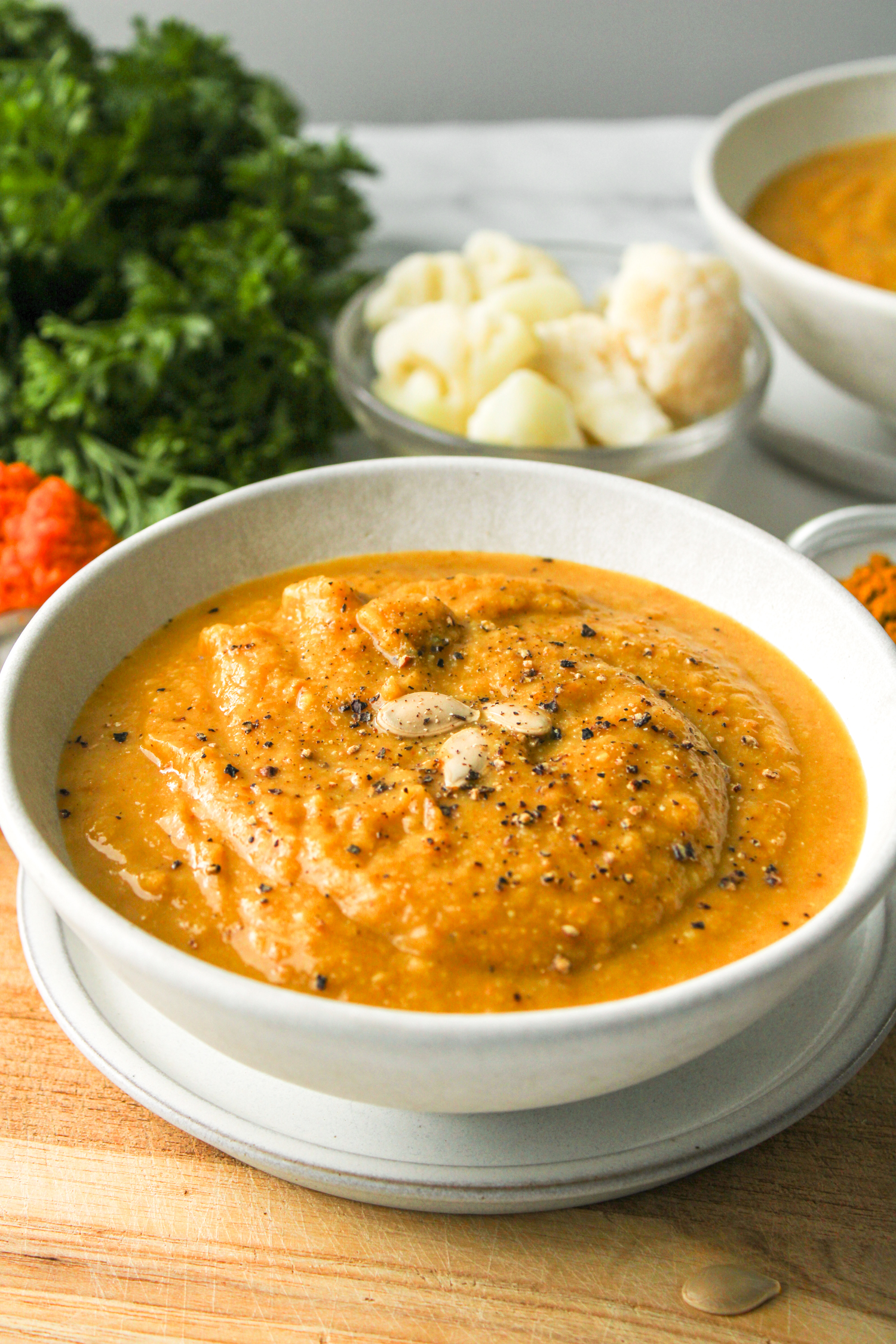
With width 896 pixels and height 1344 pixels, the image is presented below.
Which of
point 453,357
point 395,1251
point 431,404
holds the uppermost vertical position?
point 453,357

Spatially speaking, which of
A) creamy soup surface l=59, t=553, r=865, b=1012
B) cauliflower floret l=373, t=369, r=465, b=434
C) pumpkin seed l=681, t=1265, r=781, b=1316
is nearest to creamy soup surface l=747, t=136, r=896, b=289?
cauliflower floret l=373, t=369, r=465, b=434

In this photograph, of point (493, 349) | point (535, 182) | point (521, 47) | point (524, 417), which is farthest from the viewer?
point (521, 47)

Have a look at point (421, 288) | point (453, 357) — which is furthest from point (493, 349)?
point (421, 288)

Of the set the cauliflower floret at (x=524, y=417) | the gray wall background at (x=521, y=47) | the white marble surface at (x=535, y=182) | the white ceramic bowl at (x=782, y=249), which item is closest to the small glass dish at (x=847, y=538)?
the white ceramic bowl at (x=782, y=249)

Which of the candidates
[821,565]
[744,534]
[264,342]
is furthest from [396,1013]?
[264,342]

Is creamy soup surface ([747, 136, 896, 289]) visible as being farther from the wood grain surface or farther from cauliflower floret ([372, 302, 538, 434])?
the wood grain surface

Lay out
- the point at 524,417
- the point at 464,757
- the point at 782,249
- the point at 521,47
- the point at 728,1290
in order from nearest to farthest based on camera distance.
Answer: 1. the point at 728,1290
2. the point at 464,757
3. the point at 524,417
4. the point at 782,249
5. the point at 521,47

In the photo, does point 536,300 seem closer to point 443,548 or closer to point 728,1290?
point 443,548
